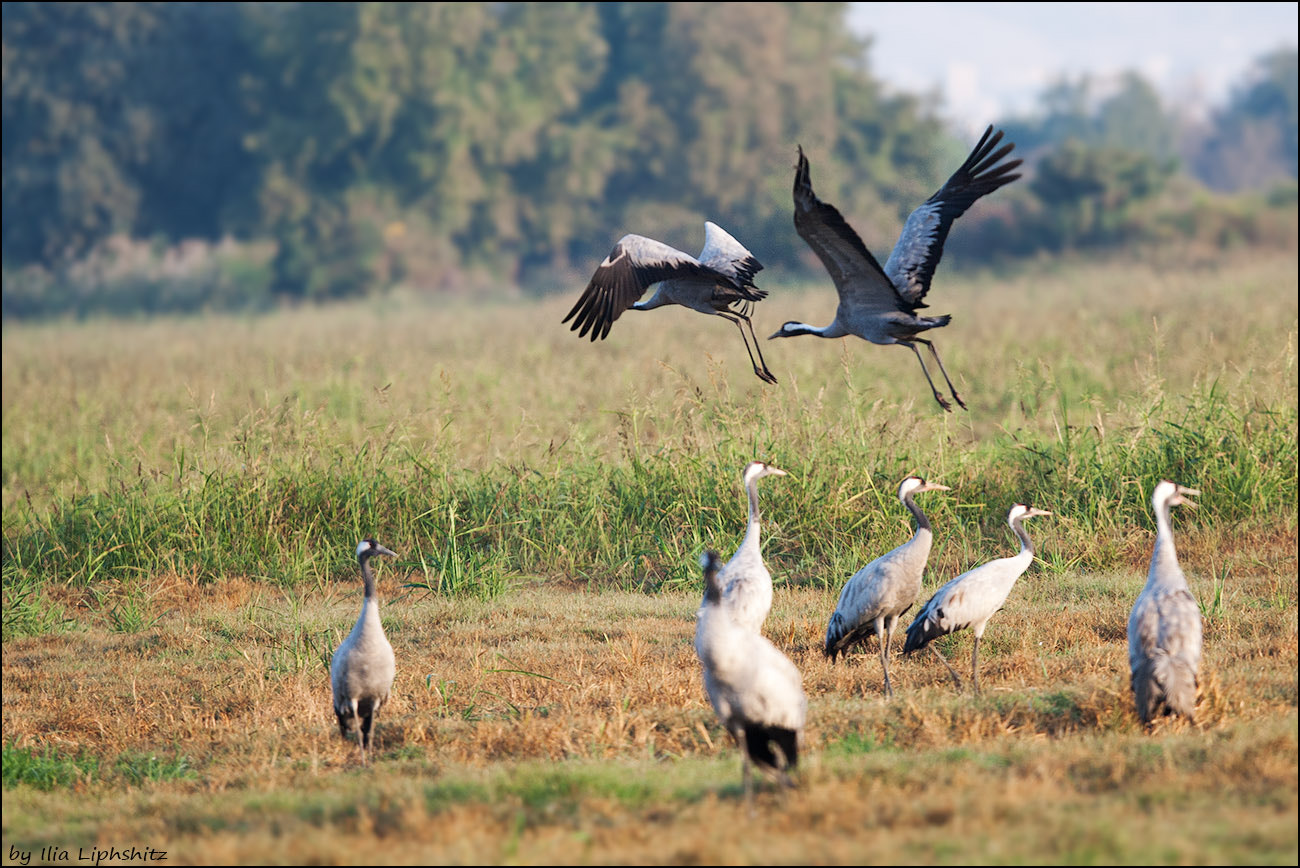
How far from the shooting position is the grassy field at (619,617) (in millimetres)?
4406

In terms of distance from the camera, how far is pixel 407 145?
33688 millimetres

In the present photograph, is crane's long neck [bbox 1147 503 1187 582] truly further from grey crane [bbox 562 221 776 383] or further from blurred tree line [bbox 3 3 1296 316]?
blurred tree line [bbox 3 3 1296 316]

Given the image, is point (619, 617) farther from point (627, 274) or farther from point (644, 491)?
point (627, 274)

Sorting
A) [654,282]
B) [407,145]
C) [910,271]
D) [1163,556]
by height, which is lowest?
[1163,556]

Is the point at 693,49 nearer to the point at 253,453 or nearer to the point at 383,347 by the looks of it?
the point at 383,347

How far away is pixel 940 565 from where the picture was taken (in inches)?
331

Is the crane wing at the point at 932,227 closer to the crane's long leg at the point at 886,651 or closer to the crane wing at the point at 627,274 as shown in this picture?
the crane wing at the point at 627,274

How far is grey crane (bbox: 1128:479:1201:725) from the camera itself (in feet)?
17.1

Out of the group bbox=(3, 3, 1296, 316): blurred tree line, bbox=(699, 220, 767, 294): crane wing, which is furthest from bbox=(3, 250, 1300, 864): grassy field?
bbox=(3, 3, 1296, 316): blurred tree line

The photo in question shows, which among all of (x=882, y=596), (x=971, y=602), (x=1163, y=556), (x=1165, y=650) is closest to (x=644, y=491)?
(x=882, y=596)

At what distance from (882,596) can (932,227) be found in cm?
184

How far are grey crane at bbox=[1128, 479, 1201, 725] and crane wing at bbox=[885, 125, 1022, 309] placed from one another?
1.86 m

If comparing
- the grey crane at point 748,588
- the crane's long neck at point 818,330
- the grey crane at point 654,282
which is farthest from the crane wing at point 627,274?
the grey crane at point 748,588

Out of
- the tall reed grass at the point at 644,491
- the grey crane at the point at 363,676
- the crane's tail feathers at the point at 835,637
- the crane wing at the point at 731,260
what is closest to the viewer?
the grey crane at the point at 363,676
